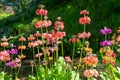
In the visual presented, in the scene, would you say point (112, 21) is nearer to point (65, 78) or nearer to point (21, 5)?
point (65, 78)

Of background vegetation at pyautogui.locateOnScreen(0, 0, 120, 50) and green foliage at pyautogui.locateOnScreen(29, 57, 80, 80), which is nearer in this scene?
green foliage at pyautogui.locateOnScreen(29, 57, 80, 80)

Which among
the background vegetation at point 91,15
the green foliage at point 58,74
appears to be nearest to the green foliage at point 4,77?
the green foliage at point 58,74

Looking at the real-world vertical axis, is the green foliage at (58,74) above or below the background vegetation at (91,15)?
above

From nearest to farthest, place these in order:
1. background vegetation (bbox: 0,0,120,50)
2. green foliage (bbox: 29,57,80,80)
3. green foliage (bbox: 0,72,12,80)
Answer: green foliage (bbox: 29,57,80,80), green foliage (bbox: 0,72,12,80), background vegetation (bbox: 0,0,120,50)

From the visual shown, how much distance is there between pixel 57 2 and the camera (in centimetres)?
2030

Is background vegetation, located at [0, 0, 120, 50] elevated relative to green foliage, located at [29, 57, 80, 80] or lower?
lower

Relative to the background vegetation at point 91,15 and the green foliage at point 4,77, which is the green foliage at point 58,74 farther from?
the background vegetation at point 91,15

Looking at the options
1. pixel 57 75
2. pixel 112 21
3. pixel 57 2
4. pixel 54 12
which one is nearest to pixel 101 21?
pixel 112 21

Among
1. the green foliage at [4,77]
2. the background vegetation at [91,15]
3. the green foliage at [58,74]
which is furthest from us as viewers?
the background vegetation at [91,15]

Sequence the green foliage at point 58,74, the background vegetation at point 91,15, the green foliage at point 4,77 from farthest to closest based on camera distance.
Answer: the background vegetation at point 91,15
the green foliage at point 4,77
the green foliage at point 58,74

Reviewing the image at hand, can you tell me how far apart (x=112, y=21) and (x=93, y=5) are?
2.84 meters

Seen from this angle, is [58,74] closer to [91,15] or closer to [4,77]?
[4,77]

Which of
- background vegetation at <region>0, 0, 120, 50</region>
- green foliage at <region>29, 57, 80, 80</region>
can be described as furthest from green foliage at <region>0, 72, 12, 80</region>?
background vegetation at <region>0, 0, 120, 50</region>

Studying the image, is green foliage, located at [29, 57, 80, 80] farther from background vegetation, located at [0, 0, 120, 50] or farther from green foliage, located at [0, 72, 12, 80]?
background vegetation, located at [0, 0, 120, 50]
